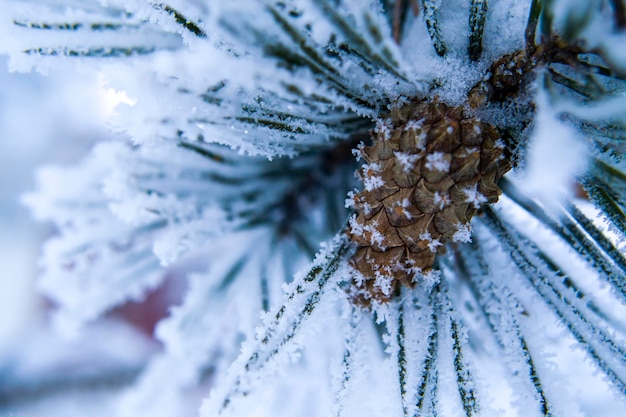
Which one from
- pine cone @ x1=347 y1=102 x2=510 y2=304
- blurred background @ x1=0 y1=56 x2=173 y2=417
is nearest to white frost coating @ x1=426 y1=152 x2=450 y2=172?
pine cone @ x1=347 y1=102 x2=510 y2=304

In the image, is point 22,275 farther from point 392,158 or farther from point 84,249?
point 392,158

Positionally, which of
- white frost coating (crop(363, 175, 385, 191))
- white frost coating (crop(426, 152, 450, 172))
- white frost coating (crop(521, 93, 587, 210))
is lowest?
white frost coating (crop(521, 93, 587, 210))

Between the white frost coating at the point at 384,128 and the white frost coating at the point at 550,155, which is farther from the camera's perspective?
the white frost coating at the point at 384,128

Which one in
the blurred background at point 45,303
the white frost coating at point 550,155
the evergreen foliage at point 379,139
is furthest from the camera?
the blurred background at point 45,303

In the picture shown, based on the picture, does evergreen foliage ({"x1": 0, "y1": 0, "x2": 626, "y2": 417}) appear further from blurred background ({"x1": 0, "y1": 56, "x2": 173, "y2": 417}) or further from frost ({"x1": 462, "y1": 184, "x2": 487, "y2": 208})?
blurred background ({"x1": 0, "y1": 56, "x2": 173, "y2": 417})

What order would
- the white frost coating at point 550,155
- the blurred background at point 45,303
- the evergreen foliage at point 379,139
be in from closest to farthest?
the white frost coating at point 550,155, the evergreen foliage at point 379,139, the blurred background at point 45,303

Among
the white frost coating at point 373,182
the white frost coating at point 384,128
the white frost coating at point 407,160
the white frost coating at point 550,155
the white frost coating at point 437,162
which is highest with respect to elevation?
the white frost coating at point 384,128

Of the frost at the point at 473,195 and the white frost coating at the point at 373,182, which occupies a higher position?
the white frost coating at the point at 373,182

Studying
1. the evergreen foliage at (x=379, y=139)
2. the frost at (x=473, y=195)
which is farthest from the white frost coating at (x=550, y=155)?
the frost at (x=473, y=195)

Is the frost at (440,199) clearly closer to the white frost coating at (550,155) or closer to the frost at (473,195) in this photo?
the frost at (473,195)
